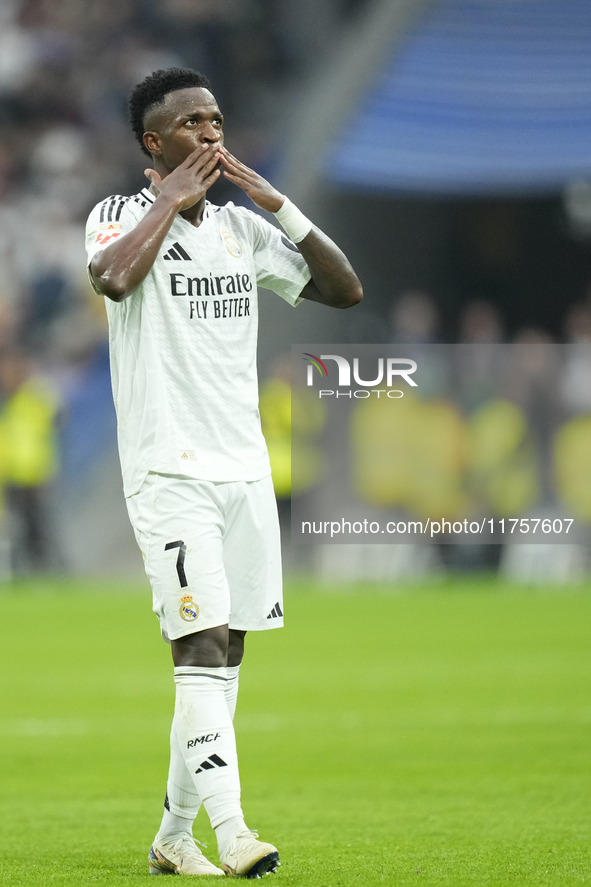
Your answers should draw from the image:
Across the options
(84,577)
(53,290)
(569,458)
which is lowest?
(84,577)

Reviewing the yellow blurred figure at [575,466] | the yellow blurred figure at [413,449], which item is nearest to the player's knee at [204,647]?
the yellow blurred figure at [413,449]

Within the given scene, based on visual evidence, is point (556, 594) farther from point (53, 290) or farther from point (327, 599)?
point (53, 290)

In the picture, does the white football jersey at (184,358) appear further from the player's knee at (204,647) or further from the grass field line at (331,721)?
the grass field line at (331,721)

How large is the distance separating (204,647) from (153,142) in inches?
57.0

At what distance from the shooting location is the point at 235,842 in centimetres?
378

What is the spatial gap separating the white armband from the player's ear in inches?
15.2

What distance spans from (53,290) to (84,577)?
4.56m

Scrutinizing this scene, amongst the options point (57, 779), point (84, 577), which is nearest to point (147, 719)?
point (57, 779)

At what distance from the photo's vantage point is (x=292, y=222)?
13.8ft

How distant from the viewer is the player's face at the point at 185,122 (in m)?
4.07

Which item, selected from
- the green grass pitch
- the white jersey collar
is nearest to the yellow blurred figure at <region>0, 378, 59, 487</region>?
the green grass pitch

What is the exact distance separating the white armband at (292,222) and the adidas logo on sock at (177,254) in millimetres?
303

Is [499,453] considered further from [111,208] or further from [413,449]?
[111,208]

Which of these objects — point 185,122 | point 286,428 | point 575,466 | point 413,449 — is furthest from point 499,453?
point 185,122
